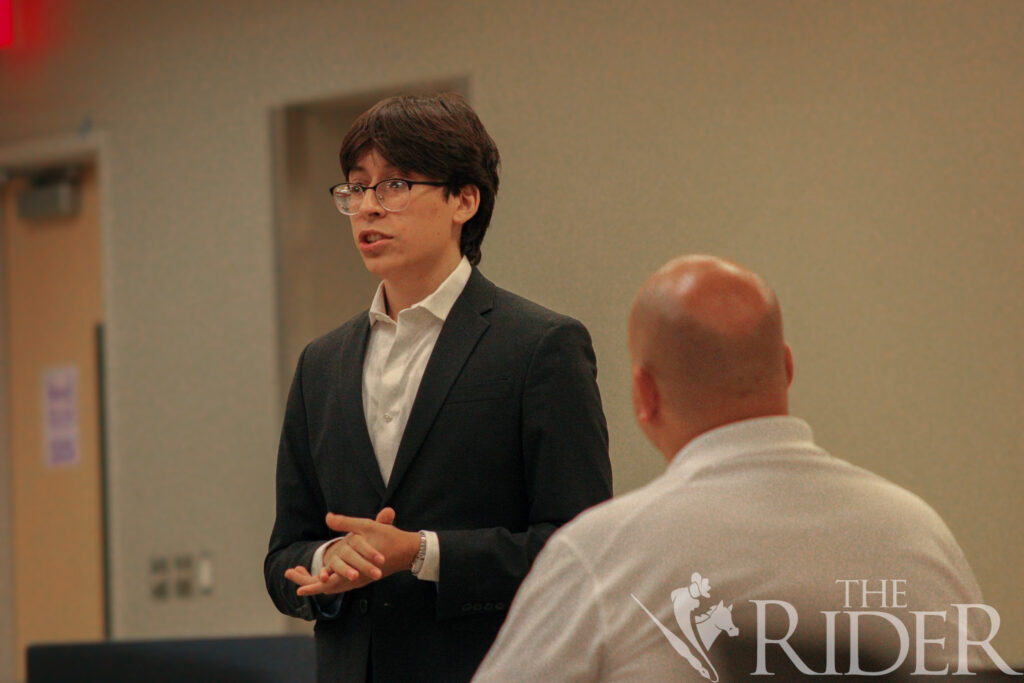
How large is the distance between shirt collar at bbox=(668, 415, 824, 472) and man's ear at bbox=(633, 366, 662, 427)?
0.20ft

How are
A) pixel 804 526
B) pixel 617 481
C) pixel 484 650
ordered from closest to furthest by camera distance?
pixel 804 526 → pixel 484 650 → pixel 617 481

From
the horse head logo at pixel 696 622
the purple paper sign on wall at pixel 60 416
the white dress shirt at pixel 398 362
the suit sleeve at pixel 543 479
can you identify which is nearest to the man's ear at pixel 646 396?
the horse head logo at pixel 696 622

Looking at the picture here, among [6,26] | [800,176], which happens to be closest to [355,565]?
[800,176]

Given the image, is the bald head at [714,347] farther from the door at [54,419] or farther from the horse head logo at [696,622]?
the door at [54,419]

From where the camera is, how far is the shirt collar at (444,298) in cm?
163

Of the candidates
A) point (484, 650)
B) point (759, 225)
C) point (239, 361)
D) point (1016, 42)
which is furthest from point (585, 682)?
point (239, 361)

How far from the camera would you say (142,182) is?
409 cm

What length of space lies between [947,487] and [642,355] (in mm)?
1390

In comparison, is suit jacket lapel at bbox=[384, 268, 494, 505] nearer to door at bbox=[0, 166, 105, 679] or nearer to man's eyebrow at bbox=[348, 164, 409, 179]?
man's eyebrow at bbox=[348, 164, 409, 179]

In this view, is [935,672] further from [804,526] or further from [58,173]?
[58,173]

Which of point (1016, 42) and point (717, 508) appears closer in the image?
point (717, 508)

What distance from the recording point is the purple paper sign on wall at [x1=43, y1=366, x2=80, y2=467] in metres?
4.57

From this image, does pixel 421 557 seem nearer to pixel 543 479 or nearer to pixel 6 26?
pixel 543 479

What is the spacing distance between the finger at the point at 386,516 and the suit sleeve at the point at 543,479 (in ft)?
0.29
